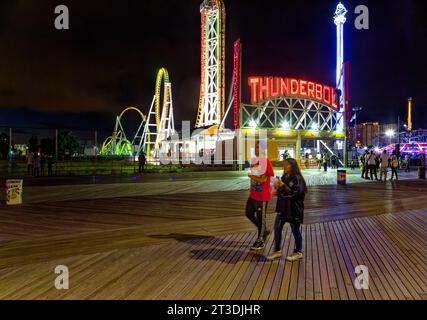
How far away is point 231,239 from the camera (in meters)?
7.05

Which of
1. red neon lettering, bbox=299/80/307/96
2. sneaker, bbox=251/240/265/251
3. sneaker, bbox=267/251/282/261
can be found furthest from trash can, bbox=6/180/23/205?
red neon lettering, bbox=299/80/307/96

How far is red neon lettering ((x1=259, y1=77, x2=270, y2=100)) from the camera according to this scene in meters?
37.4

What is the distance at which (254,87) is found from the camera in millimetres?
37625

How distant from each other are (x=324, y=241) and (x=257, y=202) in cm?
180

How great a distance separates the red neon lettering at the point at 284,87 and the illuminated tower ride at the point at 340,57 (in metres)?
10.1

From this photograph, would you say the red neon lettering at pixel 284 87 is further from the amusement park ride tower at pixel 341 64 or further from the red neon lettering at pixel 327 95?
the amusement park ride tower at pixel 341 64

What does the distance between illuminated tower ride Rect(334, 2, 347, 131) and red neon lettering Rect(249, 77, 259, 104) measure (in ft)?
45.6

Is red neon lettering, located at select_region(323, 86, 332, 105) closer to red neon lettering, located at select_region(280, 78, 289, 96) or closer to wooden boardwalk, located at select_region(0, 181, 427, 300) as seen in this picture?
red neon lettering, located at select_region(280, 78, 289, 96)

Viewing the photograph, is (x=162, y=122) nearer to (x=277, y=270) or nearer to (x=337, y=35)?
(x=337, y=35)

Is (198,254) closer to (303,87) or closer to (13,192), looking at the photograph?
(13,192)

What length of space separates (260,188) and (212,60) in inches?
1871

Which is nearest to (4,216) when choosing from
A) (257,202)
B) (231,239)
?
(231,239)

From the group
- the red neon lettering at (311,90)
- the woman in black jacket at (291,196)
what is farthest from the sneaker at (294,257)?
the red neon lettering at (311,90)

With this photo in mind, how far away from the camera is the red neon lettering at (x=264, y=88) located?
37438mm
